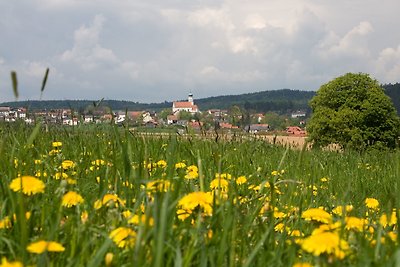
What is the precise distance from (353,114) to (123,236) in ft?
138

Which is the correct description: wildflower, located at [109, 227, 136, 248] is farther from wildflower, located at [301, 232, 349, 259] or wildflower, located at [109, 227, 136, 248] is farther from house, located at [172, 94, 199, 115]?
house, located at [172, 94, 199, 115]

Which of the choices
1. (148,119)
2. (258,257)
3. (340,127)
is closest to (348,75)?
(340,127)

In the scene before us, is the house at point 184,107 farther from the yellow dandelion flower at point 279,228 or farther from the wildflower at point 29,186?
the wildflower at point 29,186

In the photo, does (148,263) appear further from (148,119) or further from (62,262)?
(148,119)

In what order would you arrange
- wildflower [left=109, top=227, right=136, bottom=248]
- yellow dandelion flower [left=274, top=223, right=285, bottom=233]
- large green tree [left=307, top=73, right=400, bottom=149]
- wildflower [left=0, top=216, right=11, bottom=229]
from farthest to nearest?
1. large green tree [left=307, top=73, right=400, bottom=149]
2. yellow dandelion flower [left=274, top=223, right=285, bottom=233]
3. wildflower [left=0, top=216, right=11, bottom=229]
4. wildflower [left=109, top=227, right=136, bottom=248]

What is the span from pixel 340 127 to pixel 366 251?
4085 cm

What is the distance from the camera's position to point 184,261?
1.64m

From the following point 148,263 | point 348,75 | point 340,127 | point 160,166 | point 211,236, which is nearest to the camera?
point 148,263

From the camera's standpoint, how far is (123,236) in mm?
1740

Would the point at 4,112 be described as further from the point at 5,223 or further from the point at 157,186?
the point at 157,186

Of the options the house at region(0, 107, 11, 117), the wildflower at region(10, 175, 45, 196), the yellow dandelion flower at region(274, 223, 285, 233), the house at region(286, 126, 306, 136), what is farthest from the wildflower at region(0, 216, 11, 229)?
the house at region(286, 126, 306, 136)

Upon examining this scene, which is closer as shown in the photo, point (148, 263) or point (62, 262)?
point (148, 263)

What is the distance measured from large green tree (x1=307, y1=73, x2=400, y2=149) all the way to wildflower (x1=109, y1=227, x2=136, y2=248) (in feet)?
128

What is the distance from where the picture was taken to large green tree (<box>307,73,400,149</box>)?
4094 centimetres
